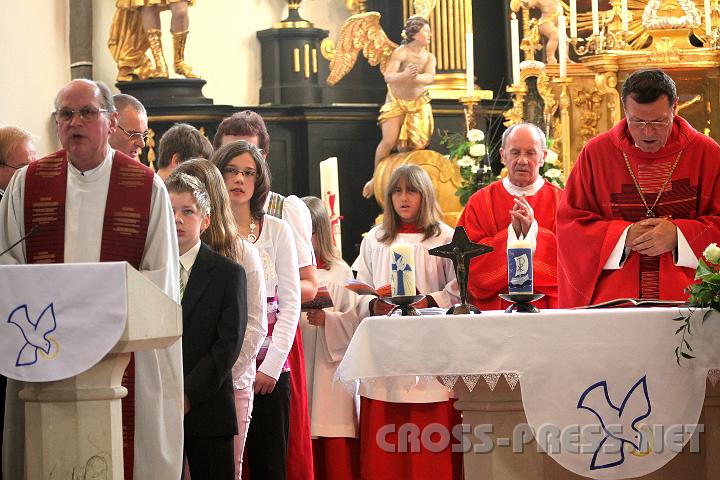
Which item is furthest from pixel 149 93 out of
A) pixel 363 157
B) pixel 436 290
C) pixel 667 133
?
pixel 667 133

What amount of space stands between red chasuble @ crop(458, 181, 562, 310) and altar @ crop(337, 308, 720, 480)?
170 cm

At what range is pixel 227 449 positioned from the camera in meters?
4.65

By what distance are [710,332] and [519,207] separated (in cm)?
157

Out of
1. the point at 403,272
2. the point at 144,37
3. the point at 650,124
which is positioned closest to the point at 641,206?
the point at 650,124

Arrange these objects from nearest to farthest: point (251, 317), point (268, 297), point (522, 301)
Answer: point (522, 301) < point (251, 317) < point (268, 297)

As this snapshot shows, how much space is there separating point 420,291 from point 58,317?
306cm

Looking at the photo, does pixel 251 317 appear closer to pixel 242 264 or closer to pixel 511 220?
pixel 242 264

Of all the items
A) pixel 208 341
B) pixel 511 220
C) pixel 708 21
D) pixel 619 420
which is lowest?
pixel 619 420

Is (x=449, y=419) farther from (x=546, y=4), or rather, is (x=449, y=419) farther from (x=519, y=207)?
(x=546, y=4)

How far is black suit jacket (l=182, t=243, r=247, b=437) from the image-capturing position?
4609 mm

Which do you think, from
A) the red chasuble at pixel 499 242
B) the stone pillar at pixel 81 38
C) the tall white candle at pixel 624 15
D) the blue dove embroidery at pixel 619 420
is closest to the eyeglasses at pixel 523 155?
the red chasuble at pixel 499 242

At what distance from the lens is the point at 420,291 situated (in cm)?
661

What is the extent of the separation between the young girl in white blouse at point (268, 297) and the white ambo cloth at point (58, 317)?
1.55 metres

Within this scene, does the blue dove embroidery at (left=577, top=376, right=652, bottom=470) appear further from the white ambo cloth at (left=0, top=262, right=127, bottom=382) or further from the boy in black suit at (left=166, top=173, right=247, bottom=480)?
the white ambo cloth at (left=0, top=262, right=127, bottom=382)
